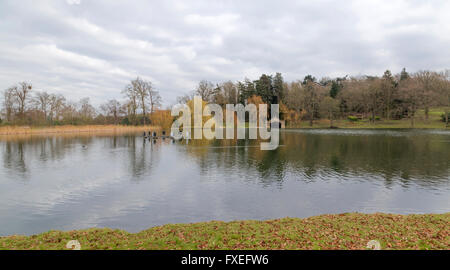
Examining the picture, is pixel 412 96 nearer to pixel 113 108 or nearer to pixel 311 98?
pixel 311 98

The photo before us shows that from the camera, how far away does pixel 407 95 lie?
58875 millimetres

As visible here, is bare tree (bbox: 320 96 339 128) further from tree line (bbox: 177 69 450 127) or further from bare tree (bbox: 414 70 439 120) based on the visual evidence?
bare tree (bbox: 414 70 439 120)

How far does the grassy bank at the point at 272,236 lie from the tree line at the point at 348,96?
61499 mm

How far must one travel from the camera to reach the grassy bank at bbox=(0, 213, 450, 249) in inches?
197

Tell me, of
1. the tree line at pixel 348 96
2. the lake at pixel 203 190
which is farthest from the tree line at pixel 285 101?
the lake at pixel 203 190

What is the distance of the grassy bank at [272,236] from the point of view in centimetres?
500

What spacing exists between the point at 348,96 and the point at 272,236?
74.6 m

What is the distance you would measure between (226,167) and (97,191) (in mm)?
7141

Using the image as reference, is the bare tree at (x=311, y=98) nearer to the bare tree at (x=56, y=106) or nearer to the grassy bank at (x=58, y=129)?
the grassy bank at (x=58, y=129)

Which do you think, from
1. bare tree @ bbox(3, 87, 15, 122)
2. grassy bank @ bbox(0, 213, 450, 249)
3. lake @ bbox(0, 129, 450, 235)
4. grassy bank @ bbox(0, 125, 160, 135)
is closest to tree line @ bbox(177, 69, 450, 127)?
grassy bank @ bbox(0, 125, 160, 135)

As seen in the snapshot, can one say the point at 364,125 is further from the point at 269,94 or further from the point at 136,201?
the point at 136,201

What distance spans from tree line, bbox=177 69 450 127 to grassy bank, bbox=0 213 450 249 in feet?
202
